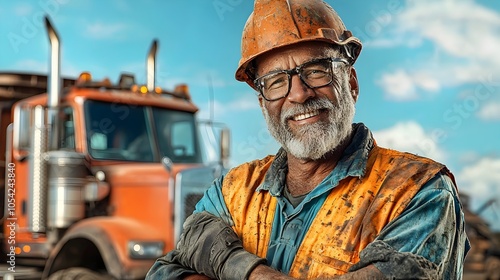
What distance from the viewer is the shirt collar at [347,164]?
208 cm

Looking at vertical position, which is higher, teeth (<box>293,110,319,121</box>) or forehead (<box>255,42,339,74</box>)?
forehead (<box>255,42,339,74</box>)

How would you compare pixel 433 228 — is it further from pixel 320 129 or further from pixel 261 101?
pixel 261 101

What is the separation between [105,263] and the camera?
5730 millimetres

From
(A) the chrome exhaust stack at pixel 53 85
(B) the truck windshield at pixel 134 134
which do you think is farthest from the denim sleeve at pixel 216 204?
(A) the chrome exhaust stack at pixel 53 85

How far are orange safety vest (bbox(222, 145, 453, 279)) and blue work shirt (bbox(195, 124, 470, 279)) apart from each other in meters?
→ 0.02

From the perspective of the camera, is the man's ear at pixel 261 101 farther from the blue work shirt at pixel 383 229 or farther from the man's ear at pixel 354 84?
the man's ear at pixel 354 84

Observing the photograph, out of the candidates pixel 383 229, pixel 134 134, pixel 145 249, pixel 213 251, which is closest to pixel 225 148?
pixel 134 134

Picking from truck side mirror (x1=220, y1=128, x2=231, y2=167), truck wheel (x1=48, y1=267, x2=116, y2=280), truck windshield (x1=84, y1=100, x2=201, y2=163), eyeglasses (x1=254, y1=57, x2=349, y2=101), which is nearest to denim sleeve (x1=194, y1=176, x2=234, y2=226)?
eyeglasses (x1=254, y1=57, x2=349, y2=101)

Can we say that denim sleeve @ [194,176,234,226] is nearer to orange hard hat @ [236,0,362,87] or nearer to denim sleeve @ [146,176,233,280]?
denim sleeve @ [146,176,233,280]

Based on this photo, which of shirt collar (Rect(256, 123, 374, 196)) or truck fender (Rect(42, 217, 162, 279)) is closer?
shirt collar (Rect(256, 123, 374, 196))

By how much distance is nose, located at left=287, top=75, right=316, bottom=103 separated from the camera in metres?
2.14

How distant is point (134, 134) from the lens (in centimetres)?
642

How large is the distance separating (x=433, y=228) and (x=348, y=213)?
258 millimetres

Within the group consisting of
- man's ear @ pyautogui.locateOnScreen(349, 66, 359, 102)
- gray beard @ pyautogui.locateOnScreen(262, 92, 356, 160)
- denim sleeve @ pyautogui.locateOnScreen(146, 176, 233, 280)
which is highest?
man's ear @ pyautogui.locateOnScreen(349, 66, 359, 102)
